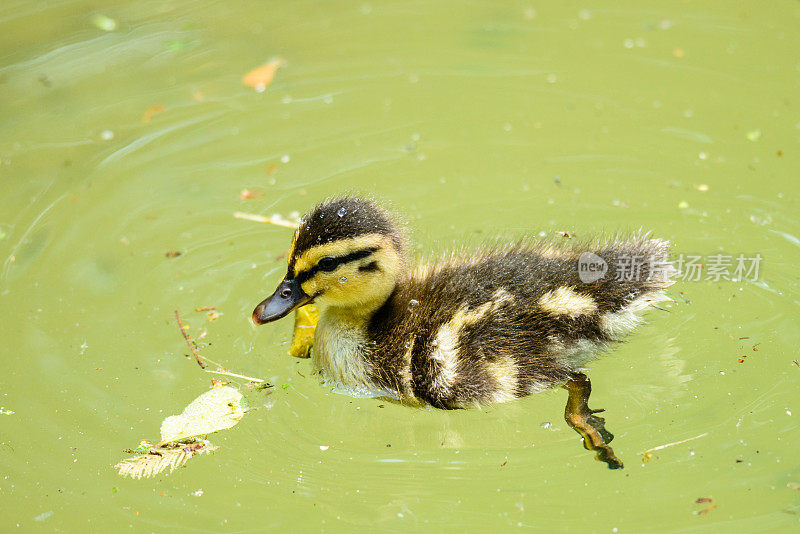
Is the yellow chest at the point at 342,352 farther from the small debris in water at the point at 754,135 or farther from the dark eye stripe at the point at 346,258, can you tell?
the small debris in water at the point at 754,135

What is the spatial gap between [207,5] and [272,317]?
3.23 metres

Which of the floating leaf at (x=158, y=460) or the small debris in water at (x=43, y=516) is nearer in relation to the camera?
the small debris in water at (x=43, y=516)

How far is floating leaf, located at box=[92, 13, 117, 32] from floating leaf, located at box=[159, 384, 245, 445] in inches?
122

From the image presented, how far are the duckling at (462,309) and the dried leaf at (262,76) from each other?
203cm

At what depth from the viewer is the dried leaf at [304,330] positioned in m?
3.47

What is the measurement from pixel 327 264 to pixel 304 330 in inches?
20.5

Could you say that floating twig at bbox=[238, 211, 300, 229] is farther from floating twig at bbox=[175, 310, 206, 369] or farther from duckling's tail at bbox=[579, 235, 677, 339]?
duckling's tail at bbox=[579, 235, 677, 339]

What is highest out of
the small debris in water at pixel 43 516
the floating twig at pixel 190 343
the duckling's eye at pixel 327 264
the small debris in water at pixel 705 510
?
the duckling's eye at pixel 327 264

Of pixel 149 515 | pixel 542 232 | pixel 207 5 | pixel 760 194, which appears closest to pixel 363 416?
pixel 149 515

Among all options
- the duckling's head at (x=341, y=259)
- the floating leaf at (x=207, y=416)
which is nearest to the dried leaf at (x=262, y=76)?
the duckling's head at (x=341, y=259)

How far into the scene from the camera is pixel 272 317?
313 cm

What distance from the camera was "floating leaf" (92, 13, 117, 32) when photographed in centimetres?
546

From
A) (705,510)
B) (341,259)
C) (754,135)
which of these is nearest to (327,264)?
(341,259)

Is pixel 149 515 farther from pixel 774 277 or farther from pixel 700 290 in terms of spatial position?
pixel 774 277
